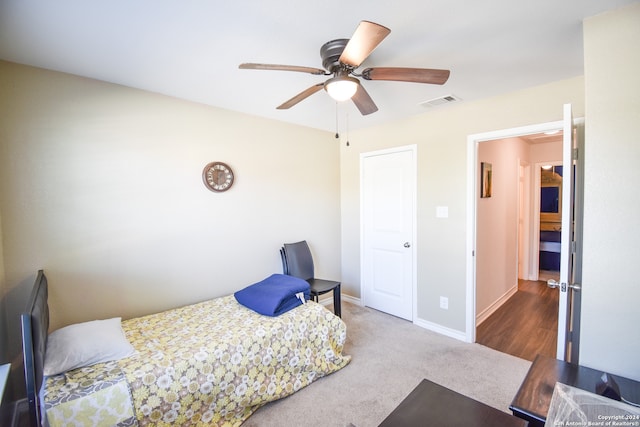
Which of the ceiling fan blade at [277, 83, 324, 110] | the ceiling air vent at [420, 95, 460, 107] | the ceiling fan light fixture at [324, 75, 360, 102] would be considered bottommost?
the ceiling fan light fixture at [324, 75, 360, 102]

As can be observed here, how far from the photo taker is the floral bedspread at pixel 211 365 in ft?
5.31

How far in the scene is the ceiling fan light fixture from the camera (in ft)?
5.31

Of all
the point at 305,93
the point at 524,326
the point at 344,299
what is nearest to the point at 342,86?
the point at 305,93

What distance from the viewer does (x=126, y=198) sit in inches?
95.3

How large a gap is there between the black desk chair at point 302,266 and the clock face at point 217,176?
1.00m

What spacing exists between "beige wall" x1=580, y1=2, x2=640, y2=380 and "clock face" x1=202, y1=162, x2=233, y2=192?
8.96ft

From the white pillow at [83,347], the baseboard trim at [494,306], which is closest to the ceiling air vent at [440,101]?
the baseboard trim at [494,306]

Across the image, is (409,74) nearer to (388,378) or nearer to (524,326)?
(388,378)

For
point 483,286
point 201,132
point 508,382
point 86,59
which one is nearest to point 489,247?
point 483,286

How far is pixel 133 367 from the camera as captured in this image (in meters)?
1.70

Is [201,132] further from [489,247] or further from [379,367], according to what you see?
[489,247]

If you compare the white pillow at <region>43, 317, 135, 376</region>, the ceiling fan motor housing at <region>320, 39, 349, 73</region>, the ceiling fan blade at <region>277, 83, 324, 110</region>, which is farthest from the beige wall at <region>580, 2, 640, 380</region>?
the white pillow at <region>43, 317, 135, 376</region>

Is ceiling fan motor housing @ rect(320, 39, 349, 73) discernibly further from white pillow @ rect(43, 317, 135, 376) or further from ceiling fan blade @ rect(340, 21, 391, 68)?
white pillow @ rect(43, 317, 135, 376)

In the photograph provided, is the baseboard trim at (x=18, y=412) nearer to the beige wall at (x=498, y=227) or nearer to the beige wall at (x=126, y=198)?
the beige wall at (x=126, y=198)
